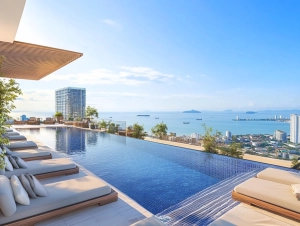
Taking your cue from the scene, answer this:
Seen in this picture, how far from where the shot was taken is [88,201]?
2.66 m

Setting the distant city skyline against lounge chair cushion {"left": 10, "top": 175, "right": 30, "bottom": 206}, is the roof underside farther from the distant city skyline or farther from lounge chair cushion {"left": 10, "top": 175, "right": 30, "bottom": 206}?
lounge chair cushion {"left": 10, "top": 175, "right": 30, "bottom": 206}

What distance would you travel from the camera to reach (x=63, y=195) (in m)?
2.55

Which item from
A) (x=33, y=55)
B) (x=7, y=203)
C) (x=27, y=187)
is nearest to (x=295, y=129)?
(x=27, y=187)

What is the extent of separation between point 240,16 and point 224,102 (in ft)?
48.8

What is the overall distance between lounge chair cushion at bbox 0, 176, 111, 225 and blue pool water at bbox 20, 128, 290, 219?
92cm

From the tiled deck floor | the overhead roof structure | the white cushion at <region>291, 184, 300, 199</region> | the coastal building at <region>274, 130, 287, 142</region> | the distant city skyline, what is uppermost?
the distant city skyline

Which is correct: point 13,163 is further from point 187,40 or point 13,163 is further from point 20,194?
point 187,40

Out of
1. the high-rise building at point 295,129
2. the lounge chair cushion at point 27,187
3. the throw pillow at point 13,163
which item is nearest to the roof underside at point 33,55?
the throw pillow at point 13,163

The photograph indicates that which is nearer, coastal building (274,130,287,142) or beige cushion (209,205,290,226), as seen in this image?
beige cushion (209,205,290,226)

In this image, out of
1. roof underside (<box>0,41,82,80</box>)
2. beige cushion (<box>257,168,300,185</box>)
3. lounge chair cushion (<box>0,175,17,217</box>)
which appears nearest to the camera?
lounge chair cushion (<box>0,175,17,217</box>)

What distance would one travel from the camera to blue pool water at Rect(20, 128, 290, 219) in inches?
146

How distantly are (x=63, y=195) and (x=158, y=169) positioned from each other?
3044mm


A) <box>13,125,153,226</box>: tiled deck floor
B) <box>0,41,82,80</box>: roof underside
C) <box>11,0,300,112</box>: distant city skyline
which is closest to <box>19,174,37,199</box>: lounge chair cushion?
<box>13,125,153,226</box>: tiled deck floor

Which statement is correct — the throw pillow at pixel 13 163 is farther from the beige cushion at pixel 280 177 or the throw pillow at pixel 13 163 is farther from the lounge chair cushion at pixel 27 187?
the beige cushion at pixel 280 177
